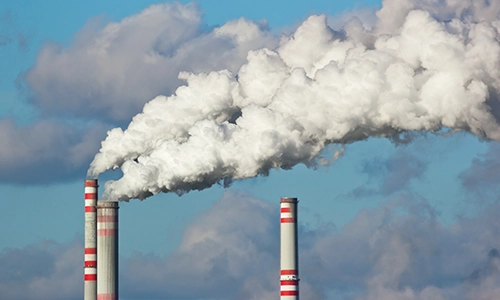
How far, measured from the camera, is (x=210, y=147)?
2357 inches

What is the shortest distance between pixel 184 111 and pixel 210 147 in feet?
13.9

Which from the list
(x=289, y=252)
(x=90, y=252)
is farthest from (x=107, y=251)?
(x=289, y=252)

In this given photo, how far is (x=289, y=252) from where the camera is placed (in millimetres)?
63781

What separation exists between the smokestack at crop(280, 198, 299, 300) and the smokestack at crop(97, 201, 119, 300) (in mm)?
8650

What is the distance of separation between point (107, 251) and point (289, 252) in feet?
31.2

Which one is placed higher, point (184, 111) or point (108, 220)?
point (184, 111)

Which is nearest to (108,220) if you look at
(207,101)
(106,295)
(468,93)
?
(106,295)

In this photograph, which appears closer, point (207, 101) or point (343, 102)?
point (343, 102)

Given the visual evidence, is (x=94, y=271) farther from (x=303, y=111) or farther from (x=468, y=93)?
(x=468, y=93)

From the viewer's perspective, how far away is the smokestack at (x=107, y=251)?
66.6 meters

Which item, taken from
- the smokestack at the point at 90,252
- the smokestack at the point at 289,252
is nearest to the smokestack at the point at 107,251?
the smokestack at the point at 90,252

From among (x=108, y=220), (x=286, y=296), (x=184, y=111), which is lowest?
(x=286, y=296)

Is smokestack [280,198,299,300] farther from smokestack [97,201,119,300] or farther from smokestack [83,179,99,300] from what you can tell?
smokestack [83,179,99,300]

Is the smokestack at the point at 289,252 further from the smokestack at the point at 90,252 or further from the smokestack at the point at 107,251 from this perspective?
the smokestack at the point at 90,252
